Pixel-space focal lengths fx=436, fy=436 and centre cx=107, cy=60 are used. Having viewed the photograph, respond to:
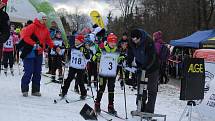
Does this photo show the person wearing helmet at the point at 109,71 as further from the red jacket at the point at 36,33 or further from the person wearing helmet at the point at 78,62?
the red jacket at the point at 36,33

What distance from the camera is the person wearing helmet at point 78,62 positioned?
1104cm

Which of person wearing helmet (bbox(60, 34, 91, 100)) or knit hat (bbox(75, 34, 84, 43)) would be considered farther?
knit hat (bbox(75, 34, 84, 43))

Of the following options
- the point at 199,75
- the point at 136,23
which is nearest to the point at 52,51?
the point at 199,75

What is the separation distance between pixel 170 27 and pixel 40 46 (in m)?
44.3

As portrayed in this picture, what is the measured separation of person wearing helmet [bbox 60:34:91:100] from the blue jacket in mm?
2098

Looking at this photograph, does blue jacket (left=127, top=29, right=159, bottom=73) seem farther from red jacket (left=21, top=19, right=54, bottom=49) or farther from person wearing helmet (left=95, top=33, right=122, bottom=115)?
red jacket (left=21, top=19, right=54, bottom=49)

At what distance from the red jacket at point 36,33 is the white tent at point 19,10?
574 inches

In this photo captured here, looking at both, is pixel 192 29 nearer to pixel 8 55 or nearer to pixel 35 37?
pixel 8 55

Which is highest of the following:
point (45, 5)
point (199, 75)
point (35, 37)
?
point (45, 5)

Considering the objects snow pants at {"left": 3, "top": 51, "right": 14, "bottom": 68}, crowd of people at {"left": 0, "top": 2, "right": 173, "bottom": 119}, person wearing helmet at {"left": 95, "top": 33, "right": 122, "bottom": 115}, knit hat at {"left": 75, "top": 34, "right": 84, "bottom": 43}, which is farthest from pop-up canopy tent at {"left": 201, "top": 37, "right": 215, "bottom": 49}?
person wearing helmet at {"left": 95, "top": 33, "right": 122, "bottom": 115}

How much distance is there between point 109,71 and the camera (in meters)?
9.99

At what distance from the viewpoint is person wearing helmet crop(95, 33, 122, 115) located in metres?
9.97

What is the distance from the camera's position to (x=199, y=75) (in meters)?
8.59

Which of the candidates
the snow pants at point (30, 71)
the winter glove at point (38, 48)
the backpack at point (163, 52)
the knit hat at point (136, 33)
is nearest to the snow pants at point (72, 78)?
the snow pants at point (30, 71)
